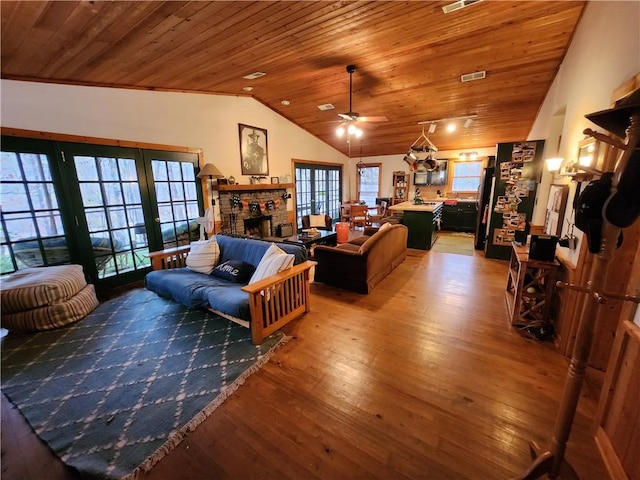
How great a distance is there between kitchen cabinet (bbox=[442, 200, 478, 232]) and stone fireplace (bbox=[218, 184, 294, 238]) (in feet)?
14.6

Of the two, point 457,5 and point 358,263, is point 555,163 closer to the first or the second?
point 457,5

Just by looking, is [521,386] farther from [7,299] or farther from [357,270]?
[7,299]

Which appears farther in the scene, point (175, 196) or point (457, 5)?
point (175, 196)

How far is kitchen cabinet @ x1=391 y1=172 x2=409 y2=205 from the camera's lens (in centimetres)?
839

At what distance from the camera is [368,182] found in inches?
363

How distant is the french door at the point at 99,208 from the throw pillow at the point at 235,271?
180cm

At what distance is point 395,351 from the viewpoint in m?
2.36

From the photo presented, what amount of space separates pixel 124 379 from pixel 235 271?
1.35 m

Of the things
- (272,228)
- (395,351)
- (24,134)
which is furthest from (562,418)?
(272,228)

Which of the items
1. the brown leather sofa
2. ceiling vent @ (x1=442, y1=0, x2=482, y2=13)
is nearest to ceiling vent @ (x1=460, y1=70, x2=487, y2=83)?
ceiling vent @ (x1=442, y1=0, x2=482, y2=13)

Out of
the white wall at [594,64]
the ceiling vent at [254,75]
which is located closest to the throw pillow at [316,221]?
the ceiling vent at [254,75]

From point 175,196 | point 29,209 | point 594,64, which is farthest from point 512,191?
point 29,209

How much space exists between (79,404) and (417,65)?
203 inches

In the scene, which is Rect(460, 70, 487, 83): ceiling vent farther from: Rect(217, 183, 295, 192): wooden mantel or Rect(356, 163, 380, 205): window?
Rect(356, 163, 380, 205): window
